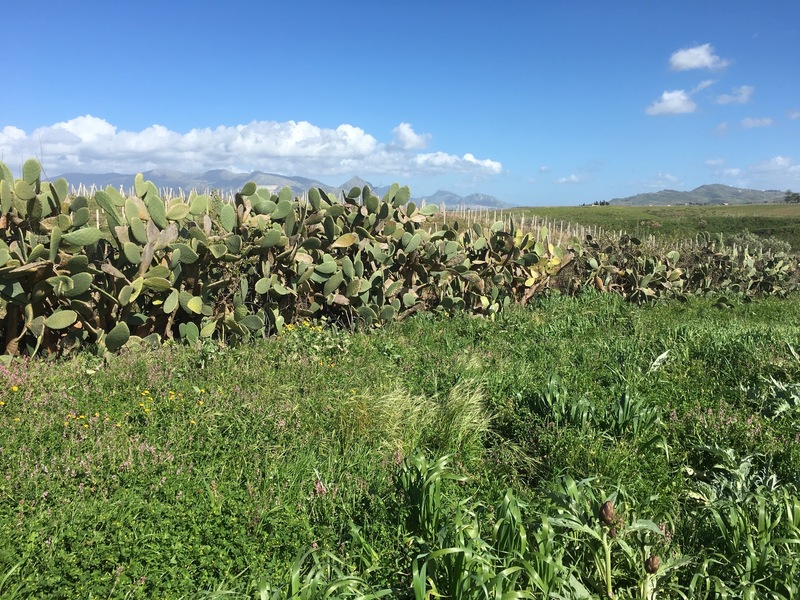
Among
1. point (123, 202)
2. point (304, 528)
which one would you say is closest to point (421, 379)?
point (304, 528)

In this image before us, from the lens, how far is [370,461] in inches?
135

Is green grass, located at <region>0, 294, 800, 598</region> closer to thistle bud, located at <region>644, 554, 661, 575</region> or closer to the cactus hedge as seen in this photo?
thistle bud, located at <region>644, 554, 661, 575</region>

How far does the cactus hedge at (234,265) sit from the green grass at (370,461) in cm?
48

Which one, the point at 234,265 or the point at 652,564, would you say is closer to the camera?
the point at 652,564

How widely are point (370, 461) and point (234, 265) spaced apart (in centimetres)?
313

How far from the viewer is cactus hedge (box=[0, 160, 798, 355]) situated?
15.6 ft

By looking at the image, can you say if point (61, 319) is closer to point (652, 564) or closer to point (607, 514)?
point (607, 514)

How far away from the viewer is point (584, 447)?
137 inches

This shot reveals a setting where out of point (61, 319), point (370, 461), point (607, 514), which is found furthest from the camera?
point (61, 319)

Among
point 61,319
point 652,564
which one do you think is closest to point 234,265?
point 61,319

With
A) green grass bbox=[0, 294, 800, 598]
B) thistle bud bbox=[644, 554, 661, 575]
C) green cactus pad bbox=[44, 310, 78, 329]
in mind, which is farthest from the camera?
green cactus pad bbox=[44, 310, 78, 329]

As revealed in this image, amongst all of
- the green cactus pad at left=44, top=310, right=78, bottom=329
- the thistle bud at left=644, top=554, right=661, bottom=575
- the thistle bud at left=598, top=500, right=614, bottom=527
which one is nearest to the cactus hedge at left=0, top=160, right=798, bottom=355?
the green cactus pad at left=44, top=310, right=78, bottom=329

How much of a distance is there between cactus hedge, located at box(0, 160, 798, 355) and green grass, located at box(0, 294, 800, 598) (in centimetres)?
48

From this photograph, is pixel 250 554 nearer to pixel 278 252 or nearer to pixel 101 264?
pixel 101 264
